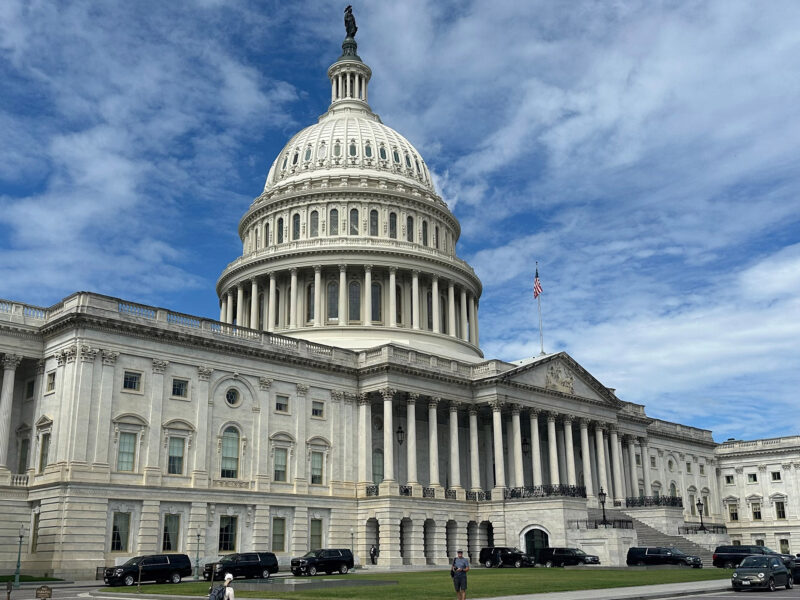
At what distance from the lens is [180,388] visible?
58750mm

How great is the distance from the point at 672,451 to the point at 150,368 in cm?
7141

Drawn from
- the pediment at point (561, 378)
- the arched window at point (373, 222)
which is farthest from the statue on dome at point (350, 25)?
the pediment at point (561, 378)

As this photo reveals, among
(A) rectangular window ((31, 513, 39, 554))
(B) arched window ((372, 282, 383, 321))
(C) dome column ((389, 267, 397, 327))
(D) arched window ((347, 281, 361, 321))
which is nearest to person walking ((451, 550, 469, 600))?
(A) rectangular window ((31, 513, 39, 554))

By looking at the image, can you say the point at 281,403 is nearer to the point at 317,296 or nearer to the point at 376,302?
Answer: the point at 317,296

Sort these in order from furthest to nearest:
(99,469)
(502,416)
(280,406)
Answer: (502,416) < (280,406) < (99,469)

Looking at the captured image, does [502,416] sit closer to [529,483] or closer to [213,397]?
[529,483]

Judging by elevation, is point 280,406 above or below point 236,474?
above

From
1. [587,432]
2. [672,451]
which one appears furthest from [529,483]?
[672,451]

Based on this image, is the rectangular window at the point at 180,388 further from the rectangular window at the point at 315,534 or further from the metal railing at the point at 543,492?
the metal railing at the point at 543,492

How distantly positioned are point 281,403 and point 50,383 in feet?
54.5

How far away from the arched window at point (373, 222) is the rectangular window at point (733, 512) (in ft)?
202

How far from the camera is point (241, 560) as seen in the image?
4866cm

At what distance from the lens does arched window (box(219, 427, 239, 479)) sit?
197ft

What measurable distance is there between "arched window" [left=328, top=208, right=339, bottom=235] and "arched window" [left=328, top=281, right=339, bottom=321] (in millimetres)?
5933
